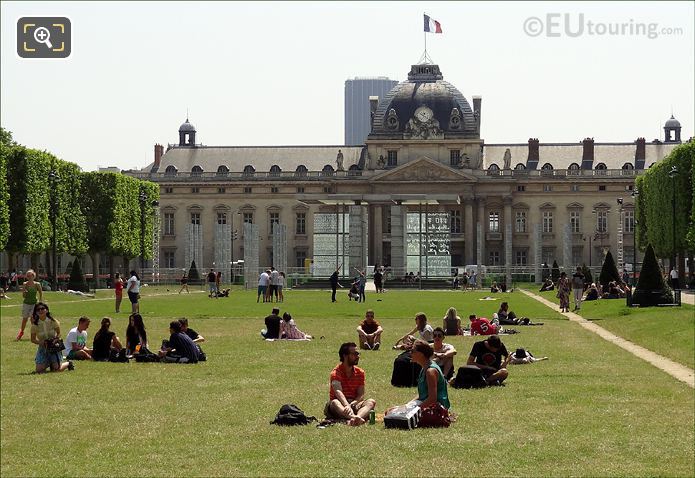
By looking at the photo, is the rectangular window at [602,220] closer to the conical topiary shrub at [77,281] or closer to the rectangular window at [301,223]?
the rectangular window at [301,223]

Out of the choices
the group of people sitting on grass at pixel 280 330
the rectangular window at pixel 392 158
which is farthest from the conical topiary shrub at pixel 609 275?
the rectangular window at pixel 392 158

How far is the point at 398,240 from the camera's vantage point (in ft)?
242

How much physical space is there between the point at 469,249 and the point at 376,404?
93.1 meters

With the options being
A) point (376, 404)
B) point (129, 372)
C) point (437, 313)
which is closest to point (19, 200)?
point (437, 313)

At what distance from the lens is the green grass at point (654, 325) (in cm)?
2716

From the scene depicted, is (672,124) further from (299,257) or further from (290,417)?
(290,417)

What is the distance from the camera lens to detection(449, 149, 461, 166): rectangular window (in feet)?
367

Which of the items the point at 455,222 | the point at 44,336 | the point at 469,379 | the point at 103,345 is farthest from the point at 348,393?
the point at 455,222

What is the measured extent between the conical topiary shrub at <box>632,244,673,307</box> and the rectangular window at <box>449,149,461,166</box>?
71.7 meters

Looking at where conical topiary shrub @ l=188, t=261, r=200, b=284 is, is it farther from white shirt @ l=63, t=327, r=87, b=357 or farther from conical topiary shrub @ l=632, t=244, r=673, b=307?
white shirt @ l=63, t=327, r=87, b=357

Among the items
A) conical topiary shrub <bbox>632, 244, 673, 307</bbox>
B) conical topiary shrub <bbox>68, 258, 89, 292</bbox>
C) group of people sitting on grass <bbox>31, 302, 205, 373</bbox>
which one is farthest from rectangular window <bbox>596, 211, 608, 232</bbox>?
group of people sitting on grass <bbox>31, 302, 205, 373</bbox>

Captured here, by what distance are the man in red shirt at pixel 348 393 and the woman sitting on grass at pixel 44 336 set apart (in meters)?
5.73

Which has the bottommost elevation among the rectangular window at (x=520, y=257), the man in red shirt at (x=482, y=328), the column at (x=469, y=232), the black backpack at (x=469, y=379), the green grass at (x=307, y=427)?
the green grass at (x=307, y=427)

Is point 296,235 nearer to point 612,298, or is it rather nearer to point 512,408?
point 612,298
